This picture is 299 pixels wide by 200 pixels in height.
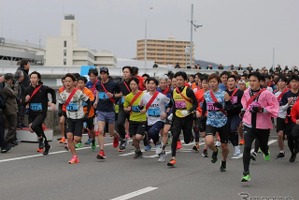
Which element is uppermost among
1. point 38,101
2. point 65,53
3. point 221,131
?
point 65,53

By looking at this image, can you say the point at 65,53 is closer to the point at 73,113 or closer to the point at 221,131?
the point at 73,113

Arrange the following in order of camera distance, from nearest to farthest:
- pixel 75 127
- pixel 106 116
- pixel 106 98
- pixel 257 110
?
pixel 257 110 < pixel 75 127 < pixel 106 116 < pixel 106 98

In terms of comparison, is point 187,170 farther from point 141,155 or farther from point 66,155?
point 66,155

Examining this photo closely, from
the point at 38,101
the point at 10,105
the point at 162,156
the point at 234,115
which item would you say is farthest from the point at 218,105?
the point at 10,105

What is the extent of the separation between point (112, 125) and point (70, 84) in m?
1.86

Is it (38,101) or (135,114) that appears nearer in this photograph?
(135,114)

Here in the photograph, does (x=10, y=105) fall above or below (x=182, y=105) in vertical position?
below

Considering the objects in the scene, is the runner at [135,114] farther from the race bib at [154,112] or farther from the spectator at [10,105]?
the spectator at [10,105]

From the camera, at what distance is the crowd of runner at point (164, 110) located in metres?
10.2

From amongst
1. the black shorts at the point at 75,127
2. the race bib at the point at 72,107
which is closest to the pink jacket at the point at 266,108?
the black shorts at the point at 75,127

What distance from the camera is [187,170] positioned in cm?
1116

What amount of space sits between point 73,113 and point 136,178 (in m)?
2.73

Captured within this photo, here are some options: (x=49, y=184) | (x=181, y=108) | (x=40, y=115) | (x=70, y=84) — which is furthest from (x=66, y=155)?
(x=49, y=184)

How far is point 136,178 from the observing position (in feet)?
32.9
